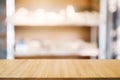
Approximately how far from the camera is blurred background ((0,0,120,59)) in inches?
89.5

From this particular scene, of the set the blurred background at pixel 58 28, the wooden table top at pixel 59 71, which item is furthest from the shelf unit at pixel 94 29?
the wooden table top at pixel 59 71

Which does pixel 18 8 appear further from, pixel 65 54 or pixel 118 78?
pixel 118 78

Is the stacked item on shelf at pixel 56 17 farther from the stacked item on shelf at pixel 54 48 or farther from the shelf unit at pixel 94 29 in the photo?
the stacked item on shelf at pixel 54 48

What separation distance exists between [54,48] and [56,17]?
35cm

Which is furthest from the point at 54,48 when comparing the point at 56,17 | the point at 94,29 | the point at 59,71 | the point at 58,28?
the point at 59,71

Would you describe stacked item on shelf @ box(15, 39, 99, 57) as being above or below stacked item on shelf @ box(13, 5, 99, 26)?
below

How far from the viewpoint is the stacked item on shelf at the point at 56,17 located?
2285 millimetres

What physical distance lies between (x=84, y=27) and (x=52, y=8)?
17.2 inches

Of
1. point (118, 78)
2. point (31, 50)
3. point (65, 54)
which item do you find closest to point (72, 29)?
point (65, 54)

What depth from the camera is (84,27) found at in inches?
94.1

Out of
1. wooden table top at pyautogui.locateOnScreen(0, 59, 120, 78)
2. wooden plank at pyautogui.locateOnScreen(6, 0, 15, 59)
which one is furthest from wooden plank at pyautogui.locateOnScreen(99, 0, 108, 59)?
wooden table top at pyautogui.locateOnScreen(0, 59, 120, 78)

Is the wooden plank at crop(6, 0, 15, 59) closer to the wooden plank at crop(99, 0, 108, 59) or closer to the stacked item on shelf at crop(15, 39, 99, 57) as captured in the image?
the stacked item on shelf at crop(15, 39, 99, 57)

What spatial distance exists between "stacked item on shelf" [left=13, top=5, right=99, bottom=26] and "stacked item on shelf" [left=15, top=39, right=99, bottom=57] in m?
0.22

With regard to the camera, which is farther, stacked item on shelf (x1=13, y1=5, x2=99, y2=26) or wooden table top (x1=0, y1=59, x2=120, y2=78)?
stacked item on shelf (x1=13, y1=5, x2=99, y2=26)
